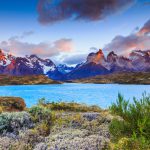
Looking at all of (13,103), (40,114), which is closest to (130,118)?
(40,114)

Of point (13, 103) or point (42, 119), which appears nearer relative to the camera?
point (42, 119)

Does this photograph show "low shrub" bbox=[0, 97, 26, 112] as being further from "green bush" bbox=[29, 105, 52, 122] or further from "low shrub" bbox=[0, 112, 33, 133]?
"low shrub" bbox=[0, 112, 33, 133]

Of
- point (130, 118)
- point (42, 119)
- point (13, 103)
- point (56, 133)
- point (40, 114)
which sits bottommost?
point (13, 103)

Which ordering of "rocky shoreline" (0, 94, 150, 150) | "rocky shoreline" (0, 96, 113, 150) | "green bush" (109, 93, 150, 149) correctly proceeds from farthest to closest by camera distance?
"green bush" (109, 93, 150, 149) < "rocky shoreline" (0, 96, 113, 150) < "rocky shoreline" (0, 94, 150, 150)

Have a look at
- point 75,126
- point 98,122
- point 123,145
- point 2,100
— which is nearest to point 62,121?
point 75,126

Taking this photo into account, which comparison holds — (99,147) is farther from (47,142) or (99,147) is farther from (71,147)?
(47,142)

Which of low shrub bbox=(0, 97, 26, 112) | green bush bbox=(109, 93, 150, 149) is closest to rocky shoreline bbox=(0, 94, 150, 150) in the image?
green bush bbox=(109, 93, 150, 149)

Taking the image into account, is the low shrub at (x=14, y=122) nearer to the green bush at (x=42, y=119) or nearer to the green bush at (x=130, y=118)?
the green bush at (x=42, y=119)

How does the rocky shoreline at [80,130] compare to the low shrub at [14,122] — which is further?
the low shrub at [14,122]

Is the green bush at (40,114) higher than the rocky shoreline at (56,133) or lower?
higher

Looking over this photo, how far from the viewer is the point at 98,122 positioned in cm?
1239

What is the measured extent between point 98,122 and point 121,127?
2.37 m

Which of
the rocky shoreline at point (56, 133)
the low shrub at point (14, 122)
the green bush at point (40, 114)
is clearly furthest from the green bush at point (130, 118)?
the low shrub at point (14, 122)

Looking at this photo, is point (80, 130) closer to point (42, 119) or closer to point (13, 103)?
point (42, 119)
